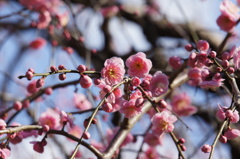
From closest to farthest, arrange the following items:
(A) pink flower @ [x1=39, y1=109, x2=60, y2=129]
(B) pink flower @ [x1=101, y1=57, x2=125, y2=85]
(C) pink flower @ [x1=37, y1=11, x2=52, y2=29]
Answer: (B) pink flower @ [x1=101, y1=57, x2=125, y2=85] < (A) pink flower @ [x1=39, y1=109, x2=60, y2=129] < (C) pink flower @ [x1=37, y1=11, x2=52, y2=29]

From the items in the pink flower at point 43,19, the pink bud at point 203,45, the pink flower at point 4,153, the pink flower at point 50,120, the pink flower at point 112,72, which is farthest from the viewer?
the pink flower at point 43,19

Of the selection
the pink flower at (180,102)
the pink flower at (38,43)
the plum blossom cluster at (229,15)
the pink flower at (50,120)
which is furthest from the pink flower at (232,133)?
the pink flower at (38,43)

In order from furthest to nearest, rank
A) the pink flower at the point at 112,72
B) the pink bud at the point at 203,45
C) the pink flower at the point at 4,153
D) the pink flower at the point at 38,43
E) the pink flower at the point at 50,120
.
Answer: the pink flower at the point at 38,43 → the pink flower at the point at 50,120 → the pink bud at the point at 203,45 → the pink flower at the point at 112,72 → the pink flower at the point at 4,153

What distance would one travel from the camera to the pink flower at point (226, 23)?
6.17 feet

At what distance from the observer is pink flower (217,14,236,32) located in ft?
6.17

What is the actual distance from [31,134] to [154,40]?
7.38 feet

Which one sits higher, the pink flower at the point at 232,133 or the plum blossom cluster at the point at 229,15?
the plum blossom cluster at the point at 229,15

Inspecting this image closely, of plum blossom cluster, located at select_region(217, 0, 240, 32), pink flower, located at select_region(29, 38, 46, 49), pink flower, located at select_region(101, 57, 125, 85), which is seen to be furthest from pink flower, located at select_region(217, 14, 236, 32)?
pink flower, located at select_region(29, 38, 46, 49)

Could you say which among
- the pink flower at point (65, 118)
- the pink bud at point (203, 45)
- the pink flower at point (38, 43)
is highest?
the pink bud at point (203, 45)

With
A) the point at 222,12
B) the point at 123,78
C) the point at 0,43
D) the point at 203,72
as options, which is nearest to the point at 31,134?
the point at 123,78

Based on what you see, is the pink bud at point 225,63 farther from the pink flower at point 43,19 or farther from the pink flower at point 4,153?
the pink flower at point 43,19

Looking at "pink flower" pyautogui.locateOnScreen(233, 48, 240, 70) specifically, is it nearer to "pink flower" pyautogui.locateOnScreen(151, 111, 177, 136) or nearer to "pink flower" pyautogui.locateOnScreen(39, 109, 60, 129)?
"pink flower" pyautogui.locateOnScreen(151, 111, 177, 136)

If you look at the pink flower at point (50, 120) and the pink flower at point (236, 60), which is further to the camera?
the pink flower at point (50, 120)

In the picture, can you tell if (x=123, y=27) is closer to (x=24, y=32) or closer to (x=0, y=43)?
(x=0, y=43)
